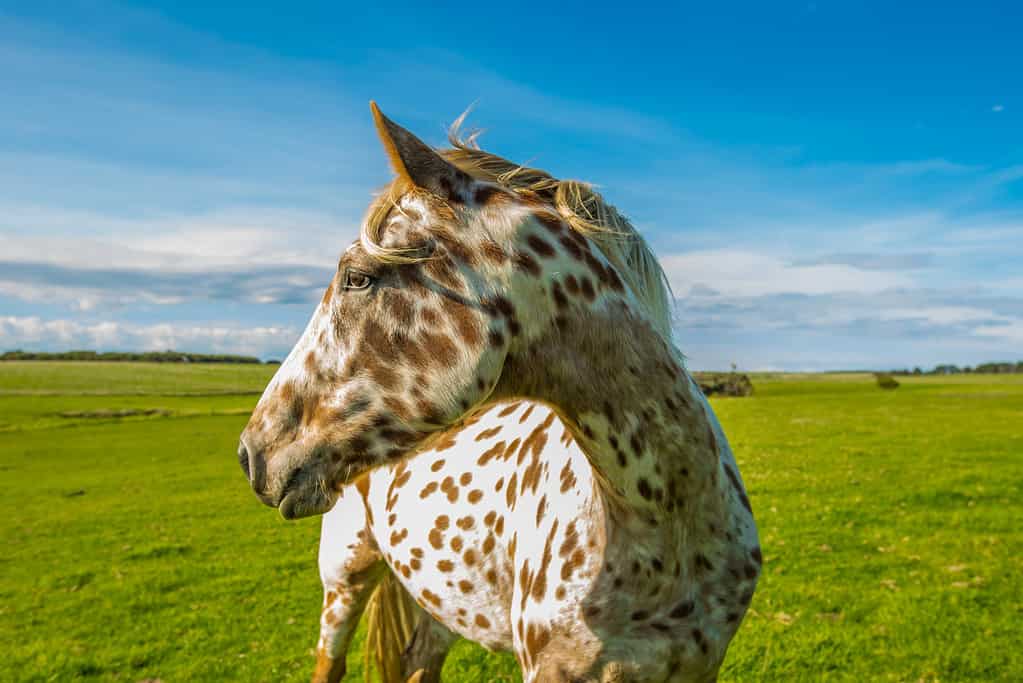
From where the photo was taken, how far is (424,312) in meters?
2.34

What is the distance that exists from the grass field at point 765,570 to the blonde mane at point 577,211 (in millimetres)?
5124

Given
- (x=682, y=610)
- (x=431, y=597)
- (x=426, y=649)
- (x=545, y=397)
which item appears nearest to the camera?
(x=545, y=397)

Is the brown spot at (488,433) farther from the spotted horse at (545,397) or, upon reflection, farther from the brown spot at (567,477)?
the brown spot at (567,477)

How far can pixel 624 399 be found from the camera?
2490 millimetres

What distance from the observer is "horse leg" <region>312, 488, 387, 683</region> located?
189 inches

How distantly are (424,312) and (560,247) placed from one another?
56 centimetres

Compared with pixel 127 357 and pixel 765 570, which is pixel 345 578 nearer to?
pixel 765 570

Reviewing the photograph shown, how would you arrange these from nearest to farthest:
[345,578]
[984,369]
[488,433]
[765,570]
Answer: [488,433]
[345,578]
[765,570]
[984,369]

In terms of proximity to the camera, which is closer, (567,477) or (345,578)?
(567,477)

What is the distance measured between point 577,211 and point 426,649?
406 cm

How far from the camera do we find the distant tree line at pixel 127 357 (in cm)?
12100

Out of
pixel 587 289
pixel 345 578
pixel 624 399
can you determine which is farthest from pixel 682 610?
pixel 345 578

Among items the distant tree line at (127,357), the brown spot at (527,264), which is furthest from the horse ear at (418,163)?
the distant tree line at (127,357)

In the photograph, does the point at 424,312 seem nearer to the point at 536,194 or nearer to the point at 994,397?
the point at 536,194
